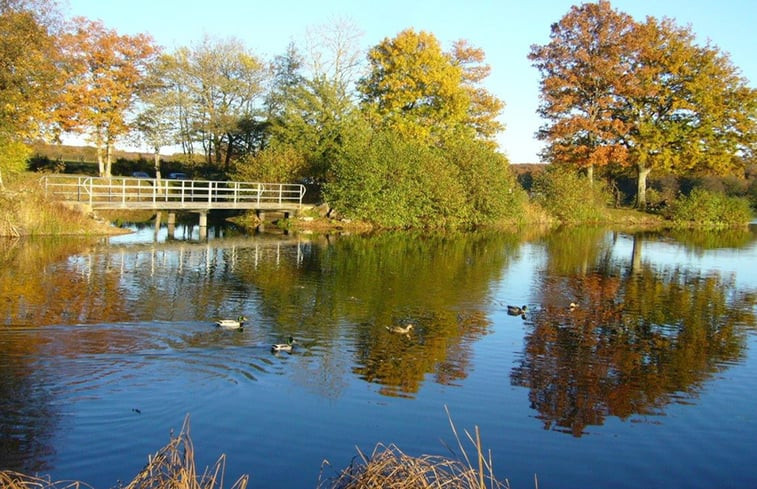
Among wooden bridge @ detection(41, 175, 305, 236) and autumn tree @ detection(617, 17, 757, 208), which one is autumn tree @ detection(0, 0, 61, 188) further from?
autumn tree @ detection(617, 17, 757, 208)

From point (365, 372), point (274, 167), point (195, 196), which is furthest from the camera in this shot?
point (274, 167)

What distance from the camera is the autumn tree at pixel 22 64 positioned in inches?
934

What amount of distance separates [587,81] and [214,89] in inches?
1024

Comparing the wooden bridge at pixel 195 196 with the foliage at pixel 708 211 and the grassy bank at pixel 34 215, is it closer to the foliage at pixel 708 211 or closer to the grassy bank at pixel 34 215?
the grassy bank at pixel 34 215

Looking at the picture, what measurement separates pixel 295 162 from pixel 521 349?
87.8ft

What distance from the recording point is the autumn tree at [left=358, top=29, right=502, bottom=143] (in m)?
41.7

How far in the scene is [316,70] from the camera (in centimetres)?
4322

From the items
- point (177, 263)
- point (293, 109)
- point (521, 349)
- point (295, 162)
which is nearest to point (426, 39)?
point (293, 109)

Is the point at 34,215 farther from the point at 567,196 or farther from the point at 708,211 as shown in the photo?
the point at 708,211

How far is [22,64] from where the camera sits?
24.2m

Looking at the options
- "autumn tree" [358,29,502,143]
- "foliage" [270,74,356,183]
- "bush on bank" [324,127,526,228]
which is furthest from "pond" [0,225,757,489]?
"autumn tree" [358,29,502,143]

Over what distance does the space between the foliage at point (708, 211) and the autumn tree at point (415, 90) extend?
696 inches

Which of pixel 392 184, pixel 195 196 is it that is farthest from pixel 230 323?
pixel 392 184

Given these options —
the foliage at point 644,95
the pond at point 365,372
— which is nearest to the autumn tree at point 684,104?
the foliage at point 644,95
